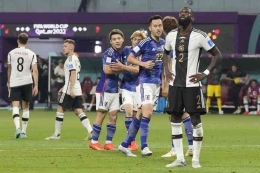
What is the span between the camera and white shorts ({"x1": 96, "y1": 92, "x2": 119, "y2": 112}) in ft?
53.9

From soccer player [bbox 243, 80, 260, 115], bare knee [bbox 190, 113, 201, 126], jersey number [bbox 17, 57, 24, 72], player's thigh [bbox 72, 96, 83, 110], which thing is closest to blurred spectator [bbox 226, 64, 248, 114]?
soccer player [bbox 243, 80, 260, 115]

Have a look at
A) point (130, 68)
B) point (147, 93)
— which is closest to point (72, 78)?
point (130, 68)

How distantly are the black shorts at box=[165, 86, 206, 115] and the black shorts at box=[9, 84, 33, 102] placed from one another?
7.18m

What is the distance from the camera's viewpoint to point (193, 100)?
13.2 meters

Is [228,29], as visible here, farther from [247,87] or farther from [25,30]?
[25,30]

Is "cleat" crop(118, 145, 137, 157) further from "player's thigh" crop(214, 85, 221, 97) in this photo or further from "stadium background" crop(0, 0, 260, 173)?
"player's thigh" crop(214, 85, 221, 97)

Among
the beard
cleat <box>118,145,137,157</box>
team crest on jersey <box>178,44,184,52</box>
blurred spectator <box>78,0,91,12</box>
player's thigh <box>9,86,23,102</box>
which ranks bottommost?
cleat <box>118,145,137,157</box>

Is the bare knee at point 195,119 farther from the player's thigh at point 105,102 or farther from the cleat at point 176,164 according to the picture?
the player's thigh at point 105,102

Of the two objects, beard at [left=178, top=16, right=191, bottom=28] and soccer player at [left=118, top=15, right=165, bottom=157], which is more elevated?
beard at [left=178, top=16, right=191, bottom=28]

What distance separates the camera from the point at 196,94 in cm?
1326

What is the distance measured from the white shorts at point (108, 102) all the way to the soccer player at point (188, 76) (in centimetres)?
315

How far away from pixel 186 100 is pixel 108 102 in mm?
3428

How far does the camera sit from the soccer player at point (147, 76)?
1490cm

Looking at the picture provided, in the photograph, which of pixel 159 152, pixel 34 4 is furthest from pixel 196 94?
pixel 34 4
